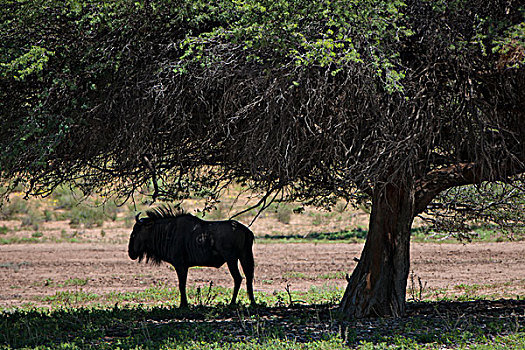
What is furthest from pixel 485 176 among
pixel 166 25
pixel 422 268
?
pixel 422 268

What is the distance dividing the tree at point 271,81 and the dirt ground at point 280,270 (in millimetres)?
6255

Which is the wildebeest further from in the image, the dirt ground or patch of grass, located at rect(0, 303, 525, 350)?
the dirt ground

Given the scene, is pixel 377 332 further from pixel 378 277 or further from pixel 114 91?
pixel 114 91

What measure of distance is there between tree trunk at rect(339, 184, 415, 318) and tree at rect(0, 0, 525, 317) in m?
1.04

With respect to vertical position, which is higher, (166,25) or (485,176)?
(166,25)

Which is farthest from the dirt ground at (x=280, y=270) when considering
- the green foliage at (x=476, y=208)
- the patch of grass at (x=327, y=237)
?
the green foliage at (x=476, y=208)

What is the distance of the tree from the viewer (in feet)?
26.7

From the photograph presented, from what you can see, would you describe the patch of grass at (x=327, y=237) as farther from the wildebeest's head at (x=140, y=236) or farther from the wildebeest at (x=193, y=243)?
the wildebeest's head at (x=140, y=236)

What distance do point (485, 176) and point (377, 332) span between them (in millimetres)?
2698

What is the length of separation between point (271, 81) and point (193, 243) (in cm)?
589

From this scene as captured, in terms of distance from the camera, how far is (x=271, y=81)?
335 inches

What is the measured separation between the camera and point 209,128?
31.2 ft

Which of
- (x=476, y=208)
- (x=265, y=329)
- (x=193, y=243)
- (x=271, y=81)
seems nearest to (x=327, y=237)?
(x=193, y=243)

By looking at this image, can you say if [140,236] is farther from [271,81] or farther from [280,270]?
[280,270]
